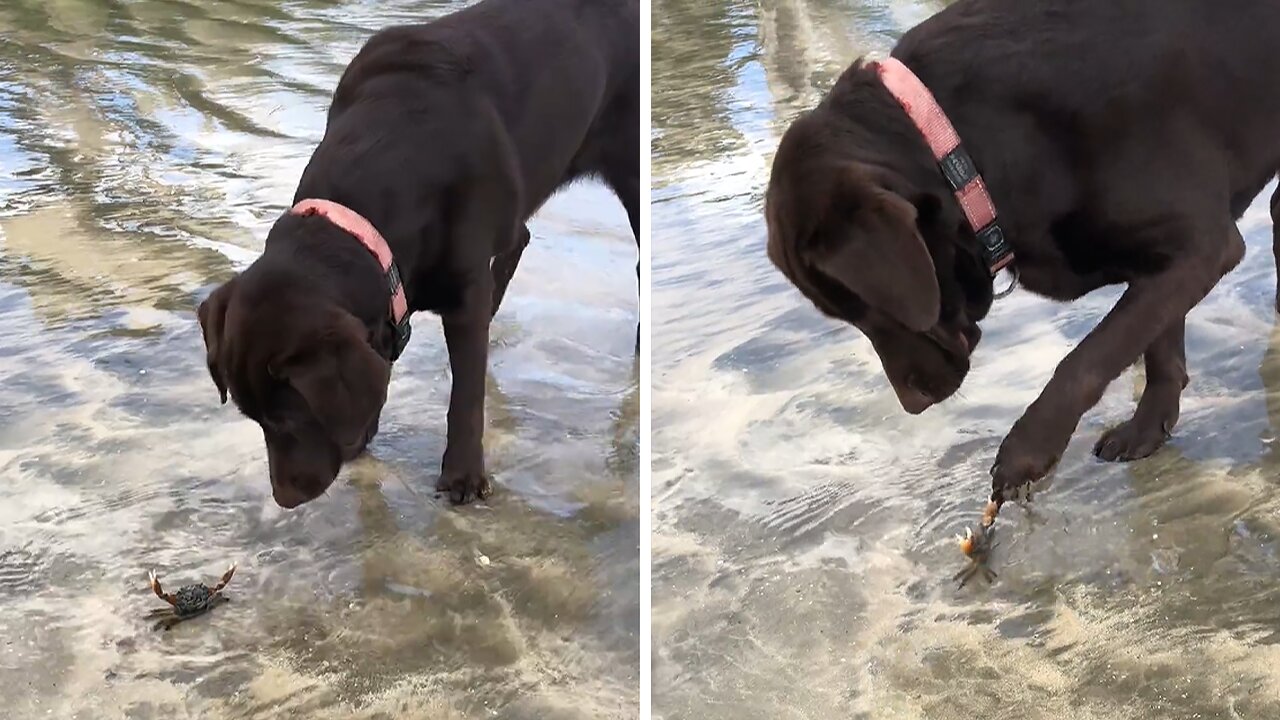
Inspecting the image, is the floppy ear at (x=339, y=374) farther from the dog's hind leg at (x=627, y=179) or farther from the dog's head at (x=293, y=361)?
the dog's hind leg at (x=627, y=179)

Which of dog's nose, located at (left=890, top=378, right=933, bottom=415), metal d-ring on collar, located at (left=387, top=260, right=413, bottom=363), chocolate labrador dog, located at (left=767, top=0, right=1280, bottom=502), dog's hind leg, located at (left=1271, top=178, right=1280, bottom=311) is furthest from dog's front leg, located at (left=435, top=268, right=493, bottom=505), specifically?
dog's hind leg, located at (left=1271, top=178, right=1280, bottom=311)

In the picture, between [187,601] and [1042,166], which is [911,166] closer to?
[1042,166]

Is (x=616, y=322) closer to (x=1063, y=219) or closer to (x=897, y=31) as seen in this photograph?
(x=1063, y=219)

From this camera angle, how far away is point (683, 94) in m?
3.28

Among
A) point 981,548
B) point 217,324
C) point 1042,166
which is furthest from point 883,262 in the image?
point 217,324

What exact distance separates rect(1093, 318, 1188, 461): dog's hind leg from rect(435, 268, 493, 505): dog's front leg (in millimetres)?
1084

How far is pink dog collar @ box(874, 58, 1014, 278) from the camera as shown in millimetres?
1432

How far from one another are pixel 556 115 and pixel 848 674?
1.17 m

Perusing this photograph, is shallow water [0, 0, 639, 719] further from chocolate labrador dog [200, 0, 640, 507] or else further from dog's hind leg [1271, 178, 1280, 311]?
dog's hind leg [1271, 178, 1280, 311]

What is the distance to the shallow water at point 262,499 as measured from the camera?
5.20 feet

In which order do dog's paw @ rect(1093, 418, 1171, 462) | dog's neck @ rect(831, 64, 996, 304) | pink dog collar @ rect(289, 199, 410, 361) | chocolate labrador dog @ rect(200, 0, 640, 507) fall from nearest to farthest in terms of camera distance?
dog's neck @ rect(831, 64, 996, 304), chocolate labrador dog @ rect(200, 0, 640, 507), pink dog collar @ rect(289, 199, 410, 361), dog's paw @ rect(1093, 418, 1171, 462)

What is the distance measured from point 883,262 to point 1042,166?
35 centimetres

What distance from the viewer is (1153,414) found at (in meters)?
1.88

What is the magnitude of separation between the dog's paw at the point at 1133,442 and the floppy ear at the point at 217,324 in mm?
1442
